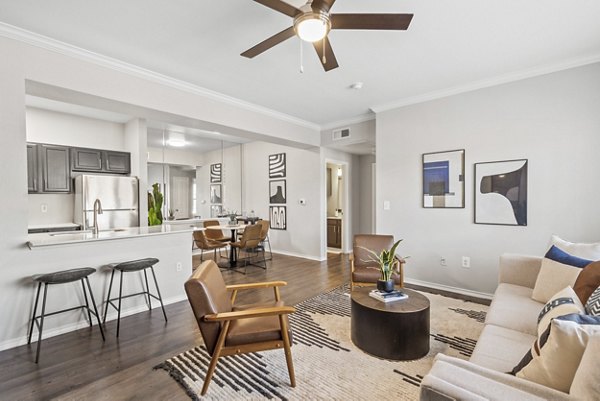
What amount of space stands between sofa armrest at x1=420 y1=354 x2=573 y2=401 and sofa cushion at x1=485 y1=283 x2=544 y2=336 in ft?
3.42

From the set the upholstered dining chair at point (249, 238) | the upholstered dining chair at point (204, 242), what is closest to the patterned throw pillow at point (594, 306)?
the upholstered dining chair at point (249, 238)

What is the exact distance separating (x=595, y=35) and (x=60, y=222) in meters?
7.71

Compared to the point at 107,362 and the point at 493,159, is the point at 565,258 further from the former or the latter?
the point at 107,362

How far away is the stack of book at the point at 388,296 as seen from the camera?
2396 mm

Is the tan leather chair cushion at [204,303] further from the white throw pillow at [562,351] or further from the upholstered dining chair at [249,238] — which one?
the upholstered dining chair at [249,238]

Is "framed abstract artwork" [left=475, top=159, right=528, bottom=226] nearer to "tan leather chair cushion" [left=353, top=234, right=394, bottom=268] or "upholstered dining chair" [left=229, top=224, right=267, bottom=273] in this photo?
"tan leather chair cushion" [left=353, top=234, right=394, bottom=268]

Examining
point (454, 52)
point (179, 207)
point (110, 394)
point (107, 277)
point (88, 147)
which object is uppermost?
point (454, 52)

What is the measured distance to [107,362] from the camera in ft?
7.39

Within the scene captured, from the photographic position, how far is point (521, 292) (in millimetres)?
2459

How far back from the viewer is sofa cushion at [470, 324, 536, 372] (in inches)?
58.0

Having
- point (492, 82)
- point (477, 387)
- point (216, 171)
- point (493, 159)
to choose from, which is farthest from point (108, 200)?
point (492, 82)

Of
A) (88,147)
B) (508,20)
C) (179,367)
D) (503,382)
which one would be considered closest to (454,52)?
(508,20)

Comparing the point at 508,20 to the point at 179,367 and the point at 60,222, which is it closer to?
the point at 179,367

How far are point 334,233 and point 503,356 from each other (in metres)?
5.67
